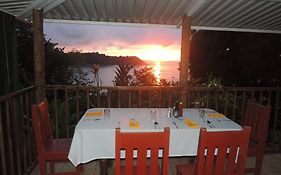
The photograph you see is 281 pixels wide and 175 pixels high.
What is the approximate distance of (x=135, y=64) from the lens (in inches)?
256

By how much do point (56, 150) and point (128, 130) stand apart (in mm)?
895

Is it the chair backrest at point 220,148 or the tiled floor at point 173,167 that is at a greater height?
the chair backrest at point 220,148

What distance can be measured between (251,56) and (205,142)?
711 centimetres

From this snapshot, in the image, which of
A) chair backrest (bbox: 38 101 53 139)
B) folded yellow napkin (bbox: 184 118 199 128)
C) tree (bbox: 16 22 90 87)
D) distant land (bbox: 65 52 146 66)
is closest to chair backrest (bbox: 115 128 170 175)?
folded yellow napkin (bbox: 184 118 199 128)

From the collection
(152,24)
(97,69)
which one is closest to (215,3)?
(152,24)

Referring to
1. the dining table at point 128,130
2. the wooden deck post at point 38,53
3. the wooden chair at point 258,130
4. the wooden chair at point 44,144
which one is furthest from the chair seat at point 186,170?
the wooden deck post at point 38,53

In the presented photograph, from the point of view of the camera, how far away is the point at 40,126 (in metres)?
2.37

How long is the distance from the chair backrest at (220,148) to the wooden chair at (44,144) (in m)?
1.51

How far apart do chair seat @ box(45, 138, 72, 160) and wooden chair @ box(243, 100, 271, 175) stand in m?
2.09

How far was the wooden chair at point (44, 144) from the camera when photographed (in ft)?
7.63

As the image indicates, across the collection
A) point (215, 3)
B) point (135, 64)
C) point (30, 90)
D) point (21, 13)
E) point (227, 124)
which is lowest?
point (227, 124)

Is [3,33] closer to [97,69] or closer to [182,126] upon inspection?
[182,126]

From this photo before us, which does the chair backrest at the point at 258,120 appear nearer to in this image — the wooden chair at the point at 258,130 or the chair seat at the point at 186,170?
the wooden chair at the point at 258,130

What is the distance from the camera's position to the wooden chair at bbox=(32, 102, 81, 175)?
2.33m
